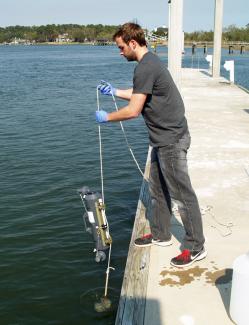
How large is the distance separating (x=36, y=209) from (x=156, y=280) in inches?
187

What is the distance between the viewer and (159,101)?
4074 millimetres

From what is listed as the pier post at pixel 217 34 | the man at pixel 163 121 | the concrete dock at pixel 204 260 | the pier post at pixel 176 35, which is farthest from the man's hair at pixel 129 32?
the pier post at pixel 217 34

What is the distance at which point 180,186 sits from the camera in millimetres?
4227

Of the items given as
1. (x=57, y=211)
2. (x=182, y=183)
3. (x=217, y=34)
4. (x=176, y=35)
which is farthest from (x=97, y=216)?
(x=217, y=34)

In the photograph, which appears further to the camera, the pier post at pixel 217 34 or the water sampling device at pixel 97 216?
the pier post at pixel 217 34

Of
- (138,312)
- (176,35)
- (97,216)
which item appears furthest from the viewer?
(176,35)

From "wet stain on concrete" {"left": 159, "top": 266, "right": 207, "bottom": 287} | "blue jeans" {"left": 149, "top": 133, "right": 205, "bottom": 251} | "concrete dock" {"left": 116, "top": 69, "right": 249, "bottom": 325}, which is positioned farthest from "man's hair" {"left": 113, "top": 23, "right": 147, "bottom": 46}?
"wet stain on concrete" {"left": 159, "top": 266, "right": 207, "bottom": 287}

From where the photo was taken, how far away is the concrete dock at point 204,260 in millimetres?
3686

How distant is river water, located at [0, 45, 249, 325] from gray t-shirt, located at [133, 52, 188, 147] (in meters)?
2.33

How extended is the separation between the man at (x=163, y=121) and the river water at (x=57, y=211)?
64.3 inches

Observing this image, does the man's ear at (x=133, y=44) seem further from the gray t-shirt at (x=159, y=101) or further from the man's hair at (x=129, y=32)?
the gray t-shirt at (x=159, y=101)

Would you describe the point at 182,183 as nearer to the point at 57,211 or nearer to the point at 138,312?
the point at 138,312

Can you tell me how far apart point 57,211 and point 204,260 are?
443 cm

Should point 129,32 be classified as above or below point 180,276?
above
